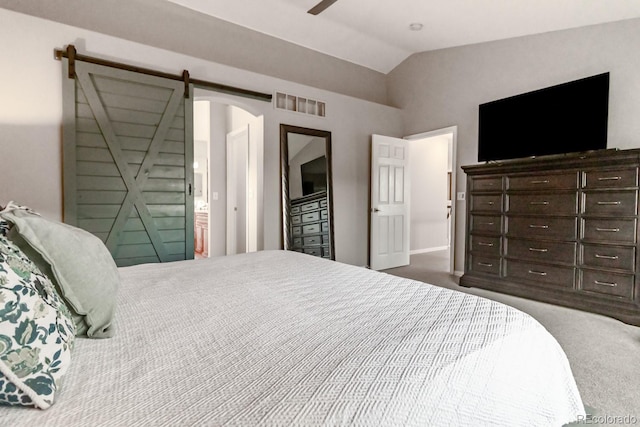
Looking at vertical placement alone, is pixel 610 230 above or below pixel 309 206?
below

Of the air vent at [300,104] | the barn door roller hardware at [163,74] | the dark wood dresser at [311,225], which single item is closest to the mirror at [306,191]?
the dark wood dresser at [311,225]

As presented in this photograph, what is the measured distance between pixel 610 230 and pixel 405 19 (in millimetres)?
3097

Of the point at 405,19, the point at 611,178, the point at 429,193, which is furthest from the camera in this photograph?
the point at 429,193

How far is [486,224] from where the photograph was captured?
3709 mm

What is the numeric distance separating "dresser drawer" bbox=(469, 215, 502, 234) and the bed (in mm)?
2675

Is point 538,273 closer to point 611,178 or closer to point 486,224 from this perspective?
point 486,224

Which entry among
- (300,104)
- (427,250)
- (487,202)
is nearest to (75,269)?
(300,104)

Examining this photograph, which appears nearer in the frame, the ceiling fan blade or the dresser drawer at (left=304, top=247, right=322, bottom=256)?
the ceiling fan blade

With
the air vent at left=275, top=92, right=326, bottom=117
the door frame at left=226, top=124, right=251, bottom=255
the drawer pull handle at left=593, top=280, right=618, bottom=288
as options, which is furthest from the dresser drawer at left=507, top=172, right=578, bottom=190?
the door frame at left=226, top=124, right=251, bottom=255

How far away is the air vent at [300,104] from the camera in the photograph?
4.07m

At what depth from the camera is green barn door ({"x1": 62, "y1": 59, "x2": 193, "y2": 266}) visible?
2.80 metres

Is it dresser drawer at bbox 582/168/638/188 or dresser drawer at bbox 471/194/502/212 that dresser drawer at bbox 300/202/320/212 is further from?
dresser drawer at bbox 582/168/638/188

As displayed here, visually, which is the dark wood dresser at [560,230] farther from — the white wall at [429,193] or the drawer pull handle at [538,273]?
the white wall at [429,193]

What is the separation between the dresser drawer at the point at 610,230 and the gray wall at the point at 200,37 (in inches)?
140
